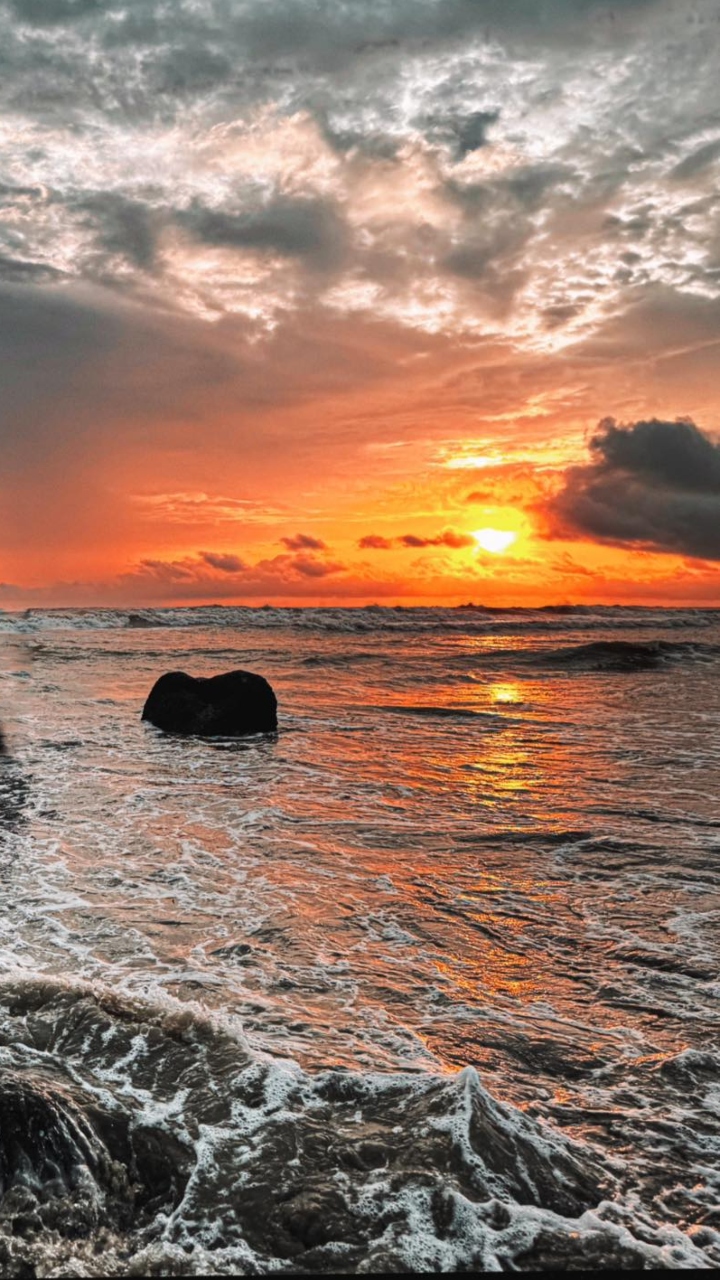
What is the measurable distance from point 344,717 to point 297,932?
35.5ft

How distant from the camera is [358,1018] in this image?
4.12 m

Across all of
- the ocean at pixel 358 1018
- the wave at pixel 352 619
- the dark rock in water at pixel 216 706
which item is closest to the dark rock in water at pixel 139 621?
the wave at pixel 352 619

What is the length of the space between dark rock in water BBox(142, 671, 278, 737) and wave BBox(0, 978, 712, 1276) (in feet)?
34.4

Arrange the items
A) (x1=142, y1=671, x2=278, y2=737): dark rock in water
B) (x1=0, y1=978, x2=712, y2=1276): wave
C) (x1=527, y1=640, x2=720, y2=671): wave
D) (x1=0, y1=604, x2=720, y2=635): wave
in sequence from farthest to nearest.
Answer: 1. (x1=0, y1=604, x2=720, y2=635): wave
2. (x1=527, y1=640, x2=720, y2=671): wave
3. (x1=142, y1=671, x2=278, y2=737): dark rock in water
4. (x1=0, y1=978, x2=712, y2=1276): wave

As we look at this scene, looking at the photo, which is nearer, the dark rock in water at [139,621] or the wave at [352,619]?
the wave at [352,619]

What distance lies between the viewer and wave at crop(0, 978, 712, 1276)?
8.36 feet

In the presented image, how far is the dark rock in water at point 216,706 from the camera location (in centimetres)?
1408

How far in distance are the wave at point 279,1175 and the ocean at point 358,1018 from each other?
11 mm

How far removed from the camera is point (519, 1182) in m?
2.88

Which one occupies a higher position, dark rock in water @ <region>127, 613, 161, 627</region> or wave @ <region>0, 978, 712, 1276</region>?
dark rock in water @ <region>127, 613, 161, 627</region>

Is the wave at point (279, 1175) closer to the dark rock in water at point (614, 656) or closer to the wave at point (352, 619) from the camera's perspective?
the dark rock in water at point (614, 656)

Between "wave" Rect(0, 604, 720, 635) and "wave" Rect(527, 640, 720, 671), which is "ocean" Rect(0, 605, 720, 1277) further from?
"wave" Rect(0, 604, 720, 635)

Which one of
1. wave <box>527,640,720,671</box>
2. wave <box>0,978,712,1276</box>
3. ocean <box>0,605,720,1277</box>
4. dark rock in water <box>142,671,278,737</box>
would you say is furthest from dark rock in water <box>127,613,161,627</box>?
wave <box>0,978,712,1276</box>

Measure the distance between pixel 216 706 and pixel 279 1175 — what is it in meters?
11.7
